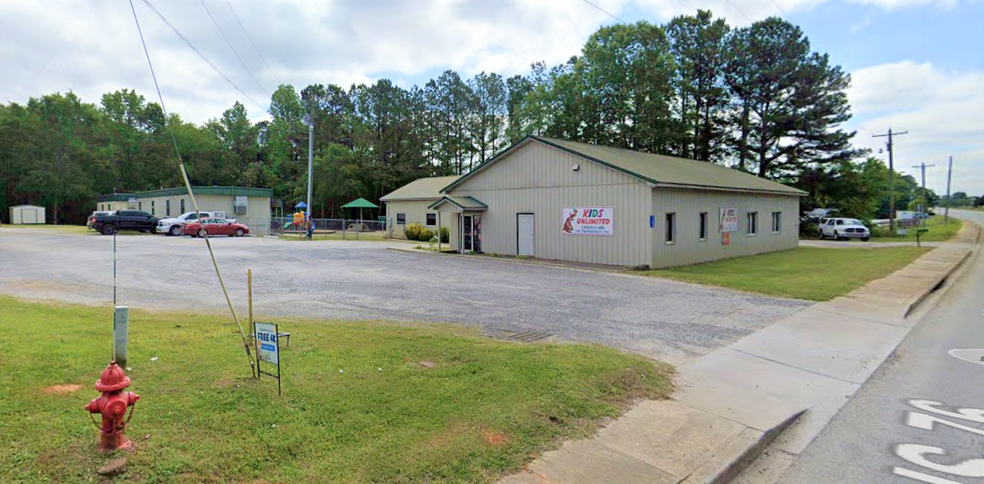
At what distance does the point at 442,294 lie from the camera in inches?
455

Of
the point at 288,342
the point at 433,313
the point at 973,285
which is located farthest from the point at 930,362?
the point at 973,285

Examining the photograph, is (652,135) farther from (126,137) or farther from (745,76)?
(126,137)

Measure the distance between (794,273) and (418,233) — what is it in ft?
75.4

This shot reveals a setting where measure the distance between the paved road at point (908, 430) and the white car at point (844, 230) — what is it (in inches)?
1448

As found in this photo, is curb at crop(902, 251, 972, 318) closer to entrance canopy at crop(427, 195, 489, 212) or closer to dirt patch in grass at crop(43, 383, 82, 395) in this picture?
dirt patch in grass at crop(43, 383, 82, 395)

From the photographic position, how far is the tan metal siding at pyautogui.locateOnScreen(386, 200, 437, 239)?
3828 centimetres

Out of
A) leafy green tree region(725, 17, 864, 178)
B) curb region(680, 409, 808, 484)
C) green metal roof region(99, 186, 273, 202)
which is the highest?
leafy green tree region(725, 17, 864, 178)

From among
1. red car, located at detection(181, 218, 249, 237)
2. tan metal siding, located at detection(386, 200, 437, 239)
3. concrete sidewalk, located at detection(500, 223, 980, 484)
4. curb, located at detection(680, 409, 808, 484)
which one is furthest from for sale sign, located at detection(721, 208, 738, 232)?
red car, located at detection(181, 218, 249, 237)

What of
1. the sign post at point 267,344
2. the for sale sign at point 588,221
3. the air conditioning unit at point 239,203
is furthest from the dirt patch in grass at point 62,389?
the air conditioning unit at point 239,203

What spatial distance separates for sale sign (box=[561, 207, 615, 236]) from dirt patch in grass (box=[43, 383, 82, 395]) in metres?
16.2

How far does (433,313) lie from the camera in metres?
9.27

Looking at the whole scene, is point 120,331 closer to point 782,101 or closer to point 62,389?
point 62,389

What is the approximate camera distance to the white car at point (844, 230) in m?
38.8

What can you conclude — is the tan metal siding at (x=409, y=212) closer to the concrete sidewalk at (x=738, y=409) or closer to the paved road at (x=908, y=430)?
the concrete sidewalk at (x=738, y=409)
